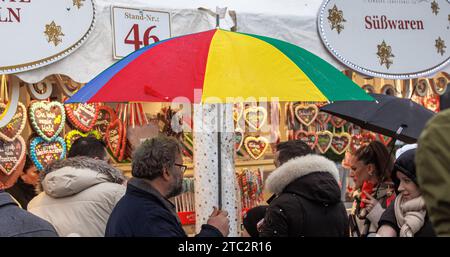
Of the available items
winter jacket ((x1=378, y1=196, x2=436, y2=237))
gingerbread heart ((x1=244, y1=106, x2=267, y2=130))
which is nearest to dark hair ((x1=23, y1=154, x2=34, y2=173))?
gingerbread heart ((x1=244, y1=106, x2=267, y2=130))

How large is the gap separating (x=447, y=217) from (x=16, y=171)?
13.4 feet

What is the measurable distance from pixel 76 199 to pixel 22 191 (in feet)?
5.54

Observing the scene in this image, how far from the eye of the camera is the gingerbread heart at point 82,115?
17.9 ft

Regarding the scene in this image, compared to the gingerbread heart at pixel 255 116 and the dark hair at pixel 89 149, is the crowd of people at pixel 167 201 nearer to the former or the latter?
the dark hair at pixel 89 149

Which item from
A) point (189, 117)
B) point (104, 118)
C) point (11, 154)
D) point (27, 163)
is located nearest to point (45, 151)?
point (27, 163)

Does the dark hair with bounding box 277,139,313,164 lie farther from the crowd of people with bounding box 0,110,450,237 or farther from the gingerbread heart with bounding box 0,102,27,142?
the gingerbread heart with bounding box 0,102,27,142

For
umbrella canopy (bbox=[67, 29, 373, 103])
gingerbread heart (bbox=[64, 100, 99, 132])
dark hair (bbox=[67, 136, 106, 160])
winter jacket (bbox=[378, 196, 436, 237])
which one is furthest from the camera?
gingerbread heart (bbox=[64, 100, 99, 132])

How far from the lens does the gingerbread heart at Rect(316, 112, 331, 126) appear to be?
7.06 metres

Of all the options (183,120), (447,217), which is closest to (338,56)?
(183,120)

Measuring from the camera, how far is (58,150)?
528 cm

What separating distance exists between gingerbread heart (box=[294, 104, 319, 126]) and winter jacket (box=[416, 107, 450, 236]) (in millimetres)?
5410

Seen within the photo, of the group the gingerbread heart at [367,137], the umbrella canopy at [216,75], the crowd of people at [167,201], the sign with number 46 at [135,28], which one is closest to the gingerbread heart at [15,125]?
the crowd of people at [167,201]
